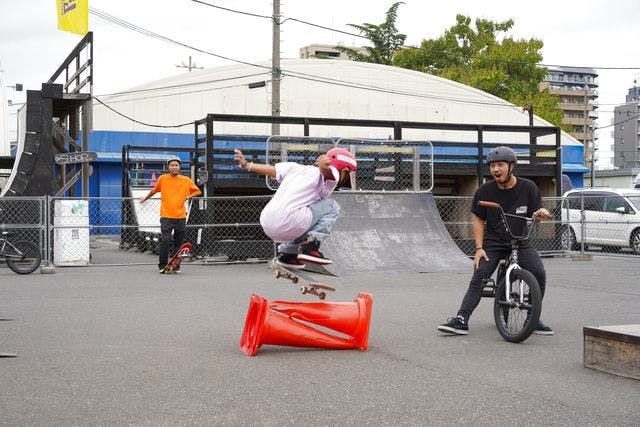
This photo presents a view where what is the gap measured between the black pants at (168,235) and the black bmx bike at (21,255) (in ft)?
7.04

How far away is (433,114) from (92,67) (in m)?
33.5

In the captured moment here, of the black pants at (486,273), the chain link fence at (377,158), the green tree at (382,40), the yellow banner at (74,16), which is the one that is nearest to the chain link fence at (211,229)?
the chain link fence at (377,158)

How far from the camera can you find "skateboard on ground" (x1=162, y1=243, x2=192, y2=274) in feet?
49.2

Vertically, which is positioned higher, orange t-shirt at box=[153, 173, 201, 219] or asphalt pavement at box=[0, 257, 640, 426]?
orange t-shirt at box=[153, 173, 201, 219]

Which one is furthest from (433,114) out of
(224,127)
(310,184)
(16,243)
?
(310,184)

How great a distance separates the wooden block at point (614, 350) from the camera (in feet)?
19.2

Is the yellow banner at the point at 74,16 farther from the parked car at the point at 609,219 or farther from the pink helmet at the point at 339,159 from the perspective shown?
the pink helmet at the point at 339,159

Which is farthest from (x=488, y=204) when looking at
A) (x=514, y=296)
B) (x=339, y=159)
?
(x=339, y=159)

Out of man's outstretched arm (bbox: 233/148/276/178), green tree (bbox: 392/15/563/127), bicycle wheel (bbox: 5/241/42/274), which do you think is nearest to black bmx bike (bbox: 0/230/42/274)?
bicycle wheel (bbox: 5/241/42/274)

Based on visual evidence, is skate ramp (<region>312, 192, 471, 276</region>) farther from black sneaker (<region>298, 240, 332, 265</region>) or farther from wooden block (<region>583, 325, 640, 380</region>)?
wooden block (<region>583, 325, 640, 380</region>)

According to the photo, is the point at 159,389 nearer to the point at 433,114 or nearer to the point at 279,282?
the point at 279,282

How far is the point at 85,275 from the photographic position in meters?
14.8

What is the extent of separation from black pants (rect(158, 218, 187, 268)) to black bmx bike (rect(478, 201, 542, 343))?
8463 millimetres

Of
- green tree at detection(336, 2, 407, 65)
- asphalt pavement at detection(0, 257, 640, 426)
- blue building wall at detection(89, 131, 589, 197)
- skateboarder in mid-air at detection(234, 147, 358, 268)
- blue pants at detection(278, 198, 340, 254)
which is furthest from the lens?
green tree at detection(336, 2, 407, 65)
